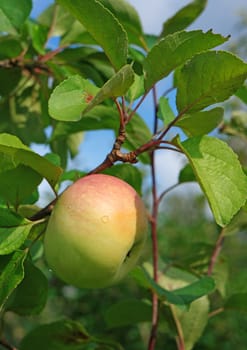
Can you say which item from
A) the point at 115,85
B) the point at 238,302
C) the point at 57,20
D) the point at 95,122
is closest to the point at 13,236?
the point at 115,85

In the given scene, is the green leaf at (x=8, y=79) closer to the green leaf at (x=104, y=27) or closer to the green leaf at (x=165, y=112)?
the green leaf at (x=165, y=112)

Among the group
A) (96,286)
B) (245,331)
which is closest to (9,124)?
(96,286)

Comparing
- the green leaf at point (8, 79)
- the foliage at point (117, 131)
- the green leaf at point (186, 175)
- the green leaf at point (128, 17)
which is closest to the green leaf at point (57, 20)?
the foliage at point (117, 131)

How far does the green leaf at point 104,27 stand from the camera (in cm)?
71

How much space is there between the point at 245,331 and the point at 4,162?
314cm

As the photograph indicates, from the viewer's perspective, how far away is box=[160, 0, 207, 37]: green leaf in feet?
3.93

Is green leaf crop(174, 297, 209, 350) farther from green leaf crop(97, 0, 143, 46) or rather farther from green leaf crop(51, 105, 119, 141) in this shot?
green leaf crop(97, 0, 143, 46)

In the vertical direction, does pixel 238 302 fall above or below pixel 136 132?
below

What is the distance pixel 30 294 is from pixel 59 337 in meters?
0.25

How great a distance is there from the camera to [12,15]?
3.32 ft

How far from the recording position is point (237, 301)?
4.04 ft

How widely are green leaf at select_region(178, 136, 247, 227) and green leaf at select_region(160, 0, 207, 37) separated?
55cm

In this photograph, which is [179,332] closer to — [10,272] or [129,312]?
[129,312]

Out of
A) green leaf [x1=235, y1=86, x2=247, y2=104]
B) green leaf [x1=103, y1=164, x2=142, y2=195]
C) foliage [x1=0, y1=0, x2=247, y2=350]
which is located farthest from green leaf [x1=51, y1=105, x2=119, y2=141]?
green leaf [x1=235, y1=86, x2=247, y2=104]
